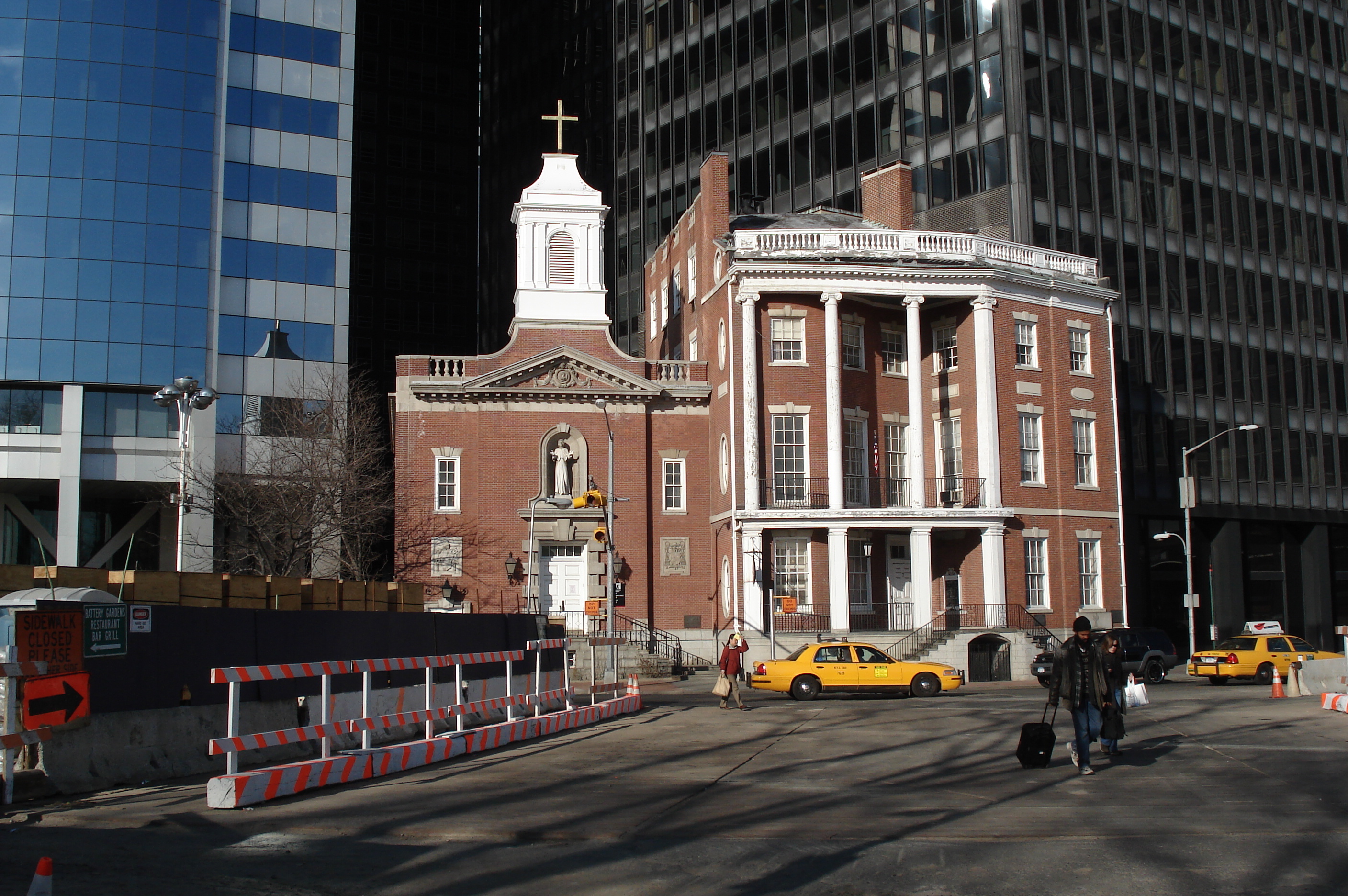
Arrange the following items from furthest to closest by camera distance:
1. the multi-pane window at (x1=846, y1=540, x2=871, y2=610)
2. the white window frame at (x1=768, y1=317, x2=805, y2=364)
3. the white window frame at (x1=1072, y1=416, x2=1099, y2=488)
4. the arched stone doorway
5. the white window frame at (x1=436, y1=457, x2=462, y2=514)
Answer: the white window frame at (x1=1072, y1=416, x2=1099, y2=488) → the white window frame at (x1=436, y1=457, x2=462, y2=514) → the multi-pane window at (x1=846, y1=540, x2=871, y2=610) → the white window frame at (x1=768, y1=317, x2=805, y2=364) → the arched stone doorway

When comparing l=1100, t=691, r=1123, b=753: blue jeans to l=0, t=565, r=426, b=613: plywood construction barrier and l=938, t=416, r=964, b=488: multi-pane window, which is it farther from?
l=938, t=416, r=964, b=488: multi-pane window

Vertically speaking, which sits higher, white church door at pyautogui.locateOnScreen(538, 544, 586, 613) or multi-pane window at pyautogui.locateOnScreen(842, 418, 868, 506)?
multi-pane window at pyautogui.locateOnScreen(842, 418, 868, 506)

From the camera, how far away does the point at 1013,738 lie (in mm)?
19281

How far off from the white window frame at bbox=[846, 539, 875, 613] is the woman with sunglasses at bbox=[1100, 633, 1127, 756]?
992 inches

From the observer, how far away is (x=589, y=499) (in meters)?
40.9

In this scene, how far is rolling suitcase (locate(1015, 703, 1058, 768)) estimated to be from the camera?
15.5 m

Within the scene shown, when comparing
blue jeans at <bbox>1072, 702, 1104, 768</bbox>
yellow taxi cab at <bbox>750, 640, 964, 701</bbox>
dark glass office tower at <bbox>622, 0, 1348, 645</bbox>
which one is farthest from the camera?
dark glass office tower at <bbox>622, 0, 1348, 645</bbox>

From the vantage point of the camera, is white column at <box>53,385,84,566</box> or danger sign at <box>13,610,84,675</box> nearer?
danger sign at <box>13,610,84,675</box>

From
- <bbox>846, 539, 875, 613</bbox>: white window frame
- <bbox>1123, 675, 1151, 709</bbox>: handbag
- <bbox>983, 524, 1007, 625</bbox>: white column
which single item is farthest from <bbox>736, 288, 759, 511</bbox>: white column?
<bbox>1123, 675, 1151, 709</bbox>: handbag

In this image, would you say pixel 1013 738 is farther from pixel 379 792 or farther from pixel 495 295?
pixel 495 295

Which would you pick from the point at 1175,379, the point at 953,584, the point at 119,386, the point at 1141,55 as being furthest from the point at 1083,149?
the point at 119,386

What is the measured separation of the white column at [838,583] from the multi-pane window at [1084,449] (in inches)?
397

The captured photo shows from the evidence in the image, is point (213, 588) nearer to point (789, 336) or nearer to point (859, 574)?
point (789, 336)

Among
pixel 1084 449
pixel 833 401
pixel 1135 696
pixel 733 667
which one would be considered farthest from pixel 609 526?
pixel 1135 696
